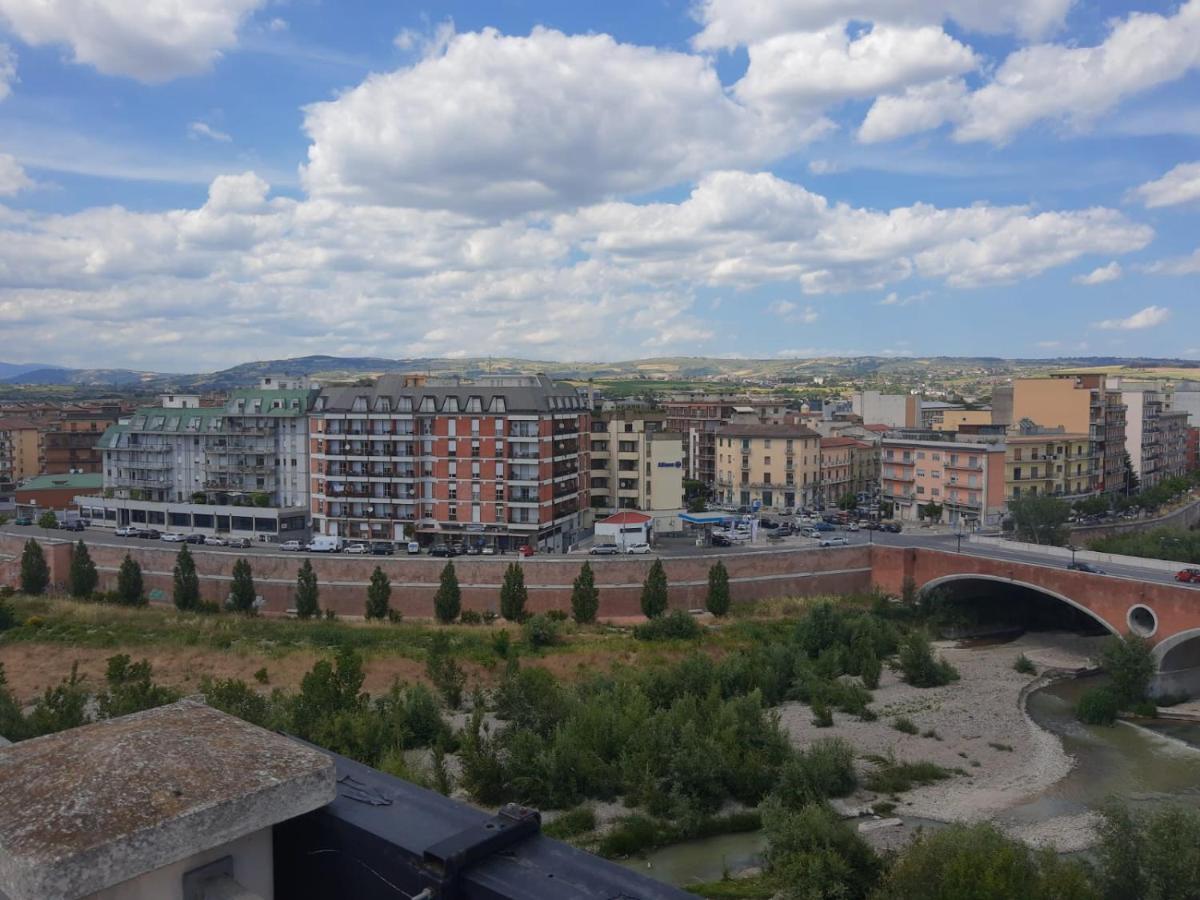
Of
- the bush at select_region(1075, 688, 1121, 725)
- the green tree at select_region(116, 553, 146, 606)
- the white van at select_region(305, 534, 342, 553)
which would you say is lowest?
the bush at select_region(1075, 688, 1121, 725)

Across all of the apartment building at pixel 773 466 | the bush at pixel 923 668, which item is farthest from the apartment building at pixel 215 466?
the bush at pixel 923 668

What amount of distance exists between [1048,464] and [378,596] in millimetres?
45811

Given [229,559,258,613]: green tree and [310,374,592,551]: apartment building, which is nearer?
[229,559,258,613]: green tree

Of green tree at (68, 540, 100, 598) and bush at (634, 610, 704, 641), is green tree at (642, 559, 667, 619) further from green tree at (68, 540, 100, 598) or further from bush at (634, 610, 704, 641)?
green tree at (68, 540, 100, 598)

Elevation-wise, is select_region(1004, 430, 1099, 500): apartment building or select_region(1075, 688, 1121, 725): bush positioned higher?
select_region(1004, 430, 1099, 500): apartment building

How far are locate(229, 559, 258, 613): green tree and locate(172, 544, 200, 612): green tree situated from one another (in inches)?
79.2

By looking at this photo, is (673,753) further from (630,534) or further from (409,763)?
(630,534)

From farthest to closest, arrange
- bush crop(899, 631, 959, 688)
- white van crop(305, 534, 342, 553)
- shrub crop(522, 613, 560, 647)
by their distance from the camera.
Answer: white van crop(305, 534, 342, 553)
shrub crop(522, 613, 560, 647)
bush crop(899, 631, 959, 688)

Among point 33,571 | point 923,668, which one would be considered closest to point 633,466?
point 923,668

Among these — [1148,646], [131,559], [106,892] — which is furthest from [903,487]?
[106,892]

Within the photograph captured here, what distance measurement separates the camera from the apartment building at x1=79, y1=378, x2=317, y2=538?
197ft

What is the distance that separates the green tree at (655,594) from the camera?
1730 inches

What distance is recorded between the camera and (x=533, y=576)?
4544 cm

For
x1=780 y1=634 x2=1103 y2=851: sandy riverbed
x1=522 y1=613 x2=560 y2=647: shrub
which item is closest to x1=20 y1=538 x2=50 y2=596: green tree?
x1=522 y1=613 x2=560 y2=647: shrub
